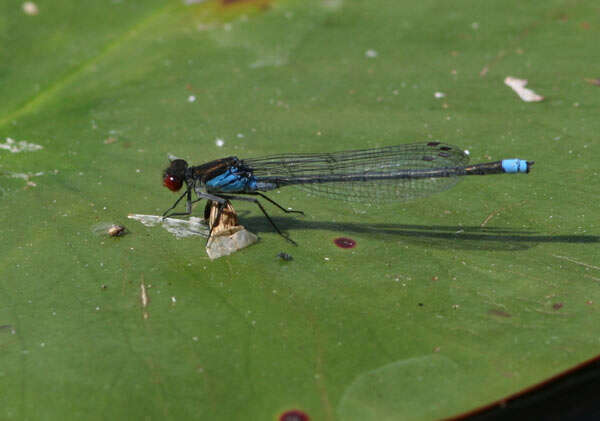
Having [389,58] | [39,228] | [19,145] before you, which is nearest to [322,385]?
[39,228]

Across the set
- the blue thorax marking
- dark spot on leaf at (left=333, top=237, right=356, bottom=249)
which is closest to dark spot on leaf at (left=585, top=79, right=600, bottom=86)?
dark spot on leaf at (left=333, top=237, right=356, bottom=249)

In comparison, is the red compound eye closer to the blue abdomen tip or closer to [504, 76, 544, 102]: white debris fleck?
the blue abdomen tip

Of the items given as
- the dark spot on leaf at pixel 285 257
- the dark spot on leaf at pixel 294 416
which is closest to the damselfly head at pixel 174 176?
the dark spot on leaf at pixel 285 257

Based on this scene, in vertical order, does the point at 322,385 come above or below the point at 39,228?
below

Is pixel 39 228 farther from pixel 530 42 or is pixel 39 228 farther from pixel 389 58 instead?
pixel 530 42

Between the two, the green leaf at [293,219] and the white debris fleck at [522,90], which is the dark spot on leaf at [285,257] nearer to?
the green leaf at [293,219]
